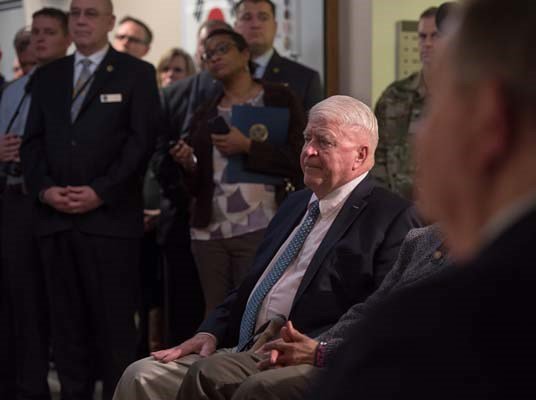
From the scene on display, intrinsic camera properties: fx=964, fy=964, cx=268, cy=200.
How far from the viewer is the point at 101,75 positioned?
3.95m

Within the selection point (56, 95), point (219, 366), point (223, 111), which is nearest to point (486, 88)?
point (219, 366)

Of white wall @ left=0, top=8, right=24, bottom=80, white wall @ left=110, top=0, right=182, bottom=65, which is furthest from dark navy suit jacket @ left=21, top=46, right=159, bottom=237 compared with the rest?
white wall @ left=0, top=8, right=24, bottom=80

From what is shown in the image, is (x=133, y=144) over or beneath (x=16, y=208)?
over

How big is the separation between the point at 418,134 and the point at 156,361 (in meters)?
1.85

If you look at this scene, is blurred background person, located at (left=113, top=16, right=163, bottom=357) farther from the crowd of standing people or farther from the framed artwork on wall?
the framed artwork on wall

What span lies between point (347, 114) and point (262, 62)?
1.45 metres

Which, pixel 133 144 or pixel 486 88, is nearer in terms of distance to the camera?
pixel 486 88

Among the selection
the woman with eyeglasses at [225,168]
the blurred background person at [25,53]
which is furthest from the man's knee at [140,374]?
the blurred background person at [25,53]

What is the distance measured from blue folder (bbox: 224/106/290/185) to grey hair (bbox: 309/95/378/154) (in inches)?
38.4

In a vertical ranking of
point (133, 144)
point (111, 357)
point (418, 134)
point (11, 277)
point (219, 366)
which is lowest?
point (111, 357)

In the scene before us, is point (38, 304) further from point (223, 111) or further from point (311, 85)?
point (311, 85)

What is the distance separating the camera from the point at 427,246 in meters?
2.36

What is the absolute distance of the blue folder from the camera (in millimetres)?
3746

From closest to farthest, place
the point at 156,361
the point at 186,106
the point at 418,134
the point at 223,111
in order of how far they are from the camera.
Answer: the point at 418,134 → the point at 156,361 → the point at 223,111 → the point at 186,106
